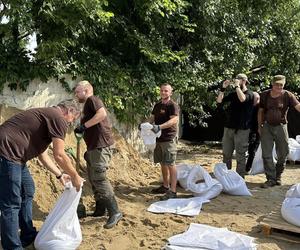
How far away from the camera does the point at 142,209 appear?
542 centimetres

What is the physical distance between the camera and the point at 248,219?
515cm

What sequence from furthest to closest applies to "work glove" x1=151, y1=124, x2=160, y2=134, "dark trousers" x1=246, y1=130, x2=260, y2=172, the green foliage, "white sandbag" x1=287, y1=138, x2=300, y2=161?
"white sandbag" x1=287, y1=138, x2=300, y2=161, "dark trousers" x1=246, y1=130, x2=260, y2=172, the green foliage, "work glove" x1=151, y1=124, x2=160, y2=134

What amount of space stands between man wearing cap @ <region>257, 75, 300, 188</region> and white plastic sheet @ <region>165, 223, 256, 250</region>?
2.66 meters

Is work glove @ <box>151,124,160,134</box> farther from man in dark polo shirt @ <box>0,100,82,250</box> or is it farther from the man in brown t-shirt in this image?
man in dark polo shirt @ <box>0,100,82,250</box>

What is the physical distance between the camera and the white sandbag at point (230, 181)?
6.11m

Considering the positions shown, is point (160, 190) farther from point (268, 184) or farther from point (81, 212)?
A: point (268, 184)

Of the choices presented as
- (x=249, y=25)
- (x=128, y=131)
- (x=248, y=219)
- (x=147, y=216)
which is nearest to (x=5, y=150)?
(x=147, y=216)

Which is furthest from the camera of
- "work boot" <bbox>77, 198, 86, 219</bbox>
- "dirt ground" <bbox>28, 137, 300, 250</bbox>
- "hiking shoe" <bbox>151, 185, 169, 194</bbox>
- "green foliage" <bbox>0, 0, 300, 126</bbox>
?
"hiking shoe" <bbox>151, 185, 169, 194</bbox>

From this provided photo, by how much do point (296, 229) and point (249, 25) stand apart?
20.6 ft

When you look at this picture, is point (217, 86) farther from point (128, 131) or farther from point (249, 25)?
point (128, 131)

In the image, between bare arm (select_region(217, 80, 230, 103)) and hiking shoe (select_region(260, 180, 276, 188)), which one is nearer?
bare arm (select_region(217, 80, 230, 103))

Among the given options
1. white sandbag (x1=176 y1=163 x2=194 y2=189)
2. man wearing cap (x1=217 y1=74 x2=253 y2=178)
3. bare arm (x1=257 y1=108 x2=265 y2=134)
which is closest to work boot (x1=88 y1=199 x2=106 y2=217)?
white sandbag (x1=176 y1=163 x2=194 y2=189)

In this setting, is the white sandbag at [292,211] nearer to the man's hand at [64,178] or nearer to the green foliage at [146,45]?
the man's hand at [64,178]

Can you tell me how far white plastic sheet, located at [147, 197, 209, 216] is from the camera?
523cm
